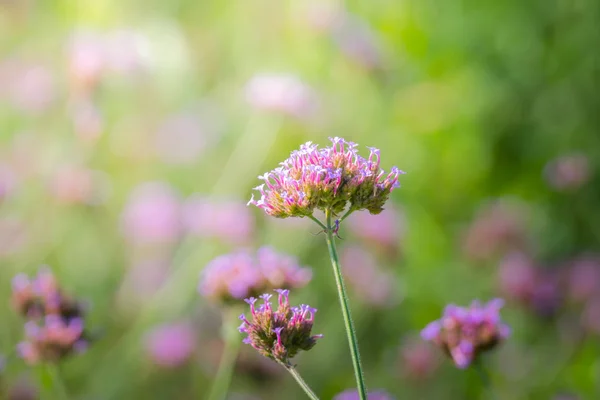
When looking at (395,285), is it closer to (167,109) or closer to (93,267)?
(93,267)

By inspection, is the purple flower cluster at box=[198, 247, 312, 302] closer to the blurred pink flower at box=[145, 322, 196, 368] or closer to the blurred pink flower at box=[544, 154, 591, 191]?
the blurred pink flower at box=[145, 322, 196, 368]

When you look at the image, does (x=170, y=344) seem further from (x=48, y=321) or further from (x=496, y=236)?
(x=496, y=236)

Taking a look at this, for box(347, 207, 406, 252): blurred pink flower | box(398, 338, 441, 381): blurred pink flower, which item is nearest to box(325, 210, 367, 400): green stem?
box(398, 338, 441, 381): blurred pink flower

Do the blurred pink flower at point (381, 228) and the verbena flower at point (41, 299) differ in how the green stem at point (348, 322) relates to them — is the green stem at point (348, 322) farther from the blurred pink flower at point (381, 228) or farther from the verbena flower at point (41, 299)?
the blurred pink flower at point (381, 228)

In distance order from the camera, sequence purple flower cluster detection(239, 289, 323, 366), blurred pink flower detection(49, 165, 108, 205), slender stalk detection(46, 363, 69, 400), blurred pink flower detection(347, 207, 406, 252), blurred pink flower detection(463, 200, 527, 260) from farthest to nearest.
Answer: blurred pink flower detection(463, 200, 527, 260) → blurred pink flower detection(347, 207, 406, 252) → blurred pink flower detection(49, 165, 108, 205) → slender stalk detection(46, 363, 69, 400) → purple flower cluster detection(239, 289, 323, 366)

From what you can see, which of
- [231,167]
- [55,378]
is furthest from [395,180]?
[231,167]

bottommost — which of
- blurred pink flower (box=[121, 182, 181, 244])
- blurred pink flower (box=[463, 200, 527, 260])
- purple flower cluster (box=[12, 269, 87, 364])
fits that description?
purple flower cluster (box=[12, 269, 87, 364])

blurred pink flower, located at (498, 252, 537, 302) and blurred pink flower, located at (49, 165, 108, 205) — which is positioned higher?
blurred pink flower, located at (498, 252, 537, 302)
